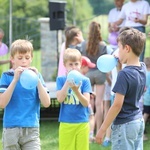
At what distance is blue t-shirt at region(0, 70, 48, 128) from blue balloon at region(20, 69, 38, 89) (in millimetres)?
268

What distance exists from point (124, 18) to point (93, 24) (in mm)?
1675

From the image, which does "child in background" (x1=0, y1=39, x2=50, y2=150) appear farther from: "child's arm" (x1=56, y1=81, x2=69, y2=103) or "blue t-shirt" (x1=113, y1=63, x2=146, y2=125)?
"blue t-shirt" (x1=113, y1=63, x2=146, y2=125)

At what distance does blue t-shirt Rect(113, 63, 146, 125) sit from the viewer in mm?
4117

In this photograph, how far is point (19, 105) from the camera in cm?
447

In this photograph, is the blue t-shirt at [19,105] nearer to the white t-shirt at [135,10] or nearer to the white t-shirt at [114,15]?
the white t-shirt at [135,10]

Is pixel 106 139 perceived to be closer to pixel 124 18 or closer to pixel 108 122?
pixel 124 18

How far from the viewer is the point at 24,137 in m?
4.50

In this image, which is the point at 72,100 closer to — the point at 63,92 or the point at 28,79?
the point at 63,92

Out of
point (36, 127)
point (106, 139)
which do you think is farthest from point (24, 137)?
point (106, 139)

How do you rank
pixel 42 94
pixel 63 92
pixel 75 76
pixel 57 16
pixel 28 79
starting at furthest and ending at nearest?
pixel 57 16
pixel 63 92
pixel 75 76
pixel 42 94
pixel 28 79

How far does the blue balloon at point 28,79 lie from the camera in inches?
163

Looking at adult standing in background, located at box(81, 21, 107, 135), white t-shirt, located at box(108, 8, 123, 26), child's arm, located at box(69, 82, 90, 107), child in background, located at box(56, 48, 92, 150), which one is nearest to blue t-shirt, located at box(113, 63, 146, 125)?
child's arm, located at box(69, 82, 90, 107)

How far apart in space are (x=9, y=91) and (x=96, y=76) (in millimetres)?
2948

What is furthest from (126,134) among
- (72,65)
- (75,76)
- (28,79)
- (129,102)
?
(72,65)
